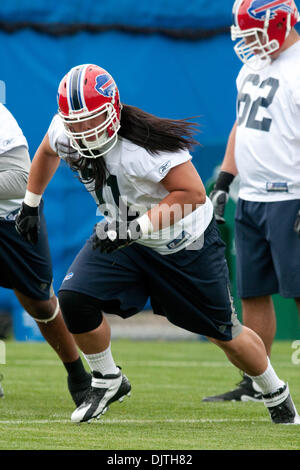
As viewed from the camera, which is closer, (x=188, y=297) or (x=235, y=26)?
(x=188, y=297)

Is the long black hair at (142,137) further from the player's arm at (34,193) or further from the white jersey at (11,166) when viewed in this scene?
the white jersey at (11,166)

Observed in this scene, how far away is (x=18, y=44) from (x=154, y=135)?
5694 millimetres

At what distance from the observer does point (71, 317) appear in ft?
13.5

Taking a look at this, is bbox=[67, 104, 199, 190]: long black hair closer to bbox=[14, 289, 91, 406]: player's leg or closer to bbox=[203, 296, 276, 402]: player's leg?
bbox=[14, 289, 91, 406]: player's leg

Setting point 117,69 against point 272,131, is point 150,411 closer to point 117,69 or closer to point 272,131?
point 272,131

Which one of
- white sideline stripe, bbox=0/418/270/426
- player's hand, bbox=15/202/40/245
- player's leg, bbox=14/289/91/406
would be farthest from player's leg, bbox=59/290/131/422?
player's leg, bbox=14/289/91/406

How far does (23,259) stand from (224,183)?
3.85ft

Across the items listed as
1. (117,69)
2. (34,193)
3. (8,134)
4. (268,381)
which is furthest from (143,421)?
(117,69)

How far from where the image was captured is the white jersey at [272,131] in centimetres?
480

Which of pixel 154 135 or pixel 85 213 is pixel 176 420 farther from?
pixel 85 213

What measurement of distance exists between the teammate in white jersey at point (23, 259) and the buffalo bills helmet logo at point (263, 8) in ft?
4.42

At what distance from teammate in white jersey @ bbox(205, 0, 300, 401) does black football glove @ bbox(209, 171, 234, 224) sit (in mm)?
165

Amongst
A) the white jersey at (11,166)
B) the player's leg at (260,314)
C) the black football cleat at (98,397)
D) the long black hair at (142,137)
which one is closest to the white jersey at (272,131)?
the player's leg at (260,314)

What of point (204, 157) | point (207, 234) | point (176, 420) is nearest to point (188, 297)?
point (207, 234)
